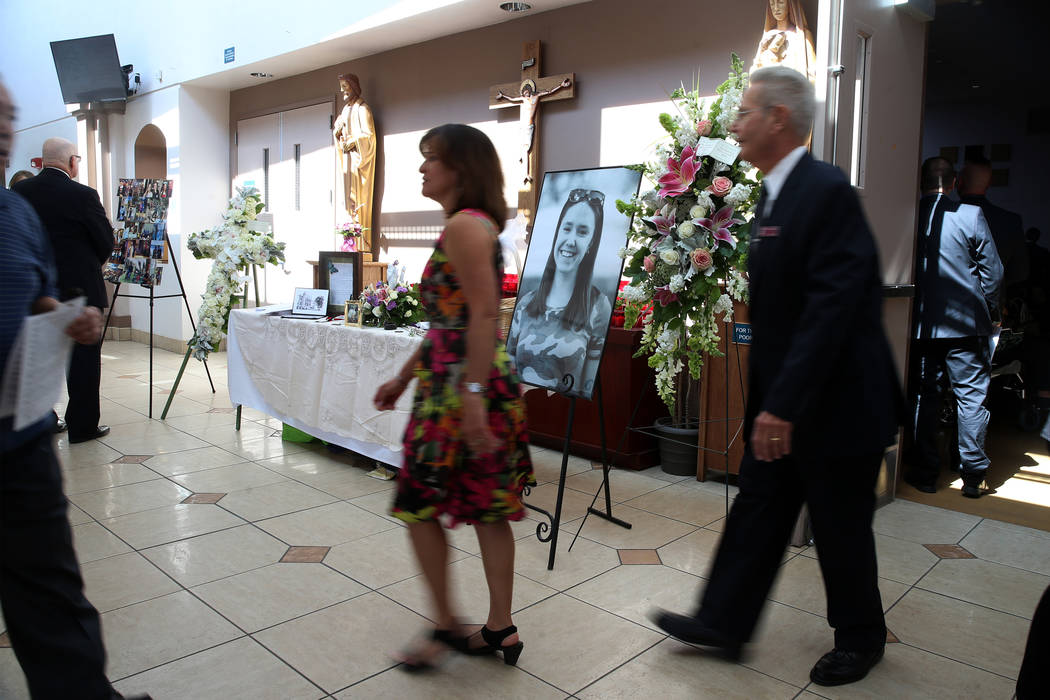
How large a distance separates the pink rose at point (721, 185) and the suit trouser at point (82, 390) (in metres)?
3.63

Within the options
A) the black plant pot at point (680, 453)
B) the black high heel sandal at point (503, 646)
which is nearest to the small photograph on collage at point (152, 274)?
the black plant pot at point (680, 453)

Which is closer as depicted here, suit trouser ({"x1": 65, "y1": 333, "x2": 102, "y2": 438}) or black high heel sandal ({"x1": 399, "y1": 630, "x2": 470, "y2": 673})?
black high heel sandal ({"x1": 399, "y1": 630, "x2": 470, "y2": 673})

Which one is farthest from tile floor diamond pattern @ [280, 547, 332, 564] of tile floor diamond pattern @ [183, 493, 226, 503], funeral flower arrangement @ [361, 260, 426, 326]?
funeral flower arrangement @ [361, 260, 426, 326]

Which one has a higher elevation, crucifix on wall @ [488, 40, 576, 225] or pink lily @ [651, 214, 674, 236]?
crucifix on wall @ [488, 40, 576, 225]

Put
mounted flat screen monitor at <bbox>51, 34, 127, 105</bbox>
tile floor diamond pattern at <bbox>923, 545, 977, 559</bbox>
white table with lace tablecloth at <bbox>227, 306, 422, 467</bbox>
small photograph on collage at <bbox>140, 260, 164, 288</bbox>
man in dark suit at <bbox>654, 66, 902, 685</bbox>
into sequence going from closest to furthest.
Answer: man in dark suit at <bbox>654, 66, 902, 685</bbox> < tile floor diamond pattern at <bbox>923, 545, 977, 559</bbox> < white table with lace tablecloth at <bbox>227, 306, 422, 467</bbox> < small photograph on collage at <bbox>140, 260, 164, 288</bbox> < mounted flat screen monitor at <bbox>51, 34, 127, 105</bbox>

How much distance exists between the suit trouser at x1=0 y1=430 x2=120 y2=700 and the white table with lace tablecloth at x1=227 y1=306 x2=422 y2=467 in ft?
5.68

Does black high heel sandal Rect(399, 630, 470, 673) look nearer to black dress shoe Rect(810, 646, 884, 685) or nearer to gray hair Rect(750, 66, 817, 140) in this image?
black dress shoe Rect(810, 646, 884, 685)

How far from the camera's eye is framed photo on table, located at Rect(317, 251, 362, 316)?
13.8 feet

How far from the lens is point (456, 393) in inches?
71.7

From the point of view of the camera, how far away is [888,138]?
309cm

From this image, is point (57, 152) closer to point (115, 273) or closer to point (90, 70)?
point (115, 273)

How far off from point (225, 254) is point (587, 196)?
3.08m

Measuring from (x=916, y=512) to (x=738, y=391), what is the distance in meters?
0.95

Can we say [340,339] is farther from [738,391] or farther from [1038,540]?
[1038,540]
